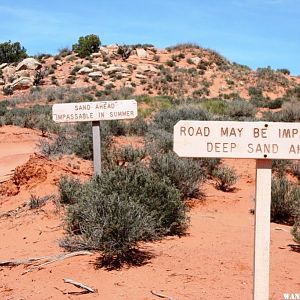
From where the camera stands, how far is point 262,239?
3920 millimetres

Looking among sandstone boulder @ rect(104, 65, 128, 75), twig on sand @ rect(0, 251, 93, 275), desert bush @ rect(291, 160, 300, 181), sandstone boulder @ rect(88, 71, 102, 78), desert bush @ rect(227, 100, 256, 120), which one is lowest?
twig on sand @ rect(0, 251, 93, 275)

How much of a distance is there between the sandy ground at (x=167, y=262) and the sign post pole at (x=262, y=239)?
1321 millimetres

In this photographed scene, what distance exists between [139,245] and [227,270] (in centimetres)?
133

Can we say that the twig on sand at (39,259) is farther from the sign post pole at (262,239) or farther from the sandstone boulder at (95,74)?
the sandstone boulder at (95,74)

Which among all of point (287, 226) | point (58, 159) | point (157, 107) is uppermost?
point (157, 107)

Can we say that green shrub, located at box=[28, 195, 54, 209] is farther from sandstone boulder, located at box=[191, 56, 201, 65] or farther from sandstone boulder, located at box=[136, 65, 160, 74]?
sandstone boulder, located at box=[191, 56, 201, 65]

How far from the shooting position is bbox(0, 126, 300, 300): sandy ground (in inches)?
211

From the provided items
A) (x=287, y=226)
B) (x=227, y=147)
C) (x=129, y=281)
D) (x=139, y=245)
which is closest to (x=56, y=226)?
(x=139, y=245)

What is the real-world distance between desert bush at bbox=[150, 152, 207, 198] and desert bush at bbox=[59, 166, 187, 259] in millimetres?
2438

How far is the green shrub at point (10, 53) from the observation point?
185 ft

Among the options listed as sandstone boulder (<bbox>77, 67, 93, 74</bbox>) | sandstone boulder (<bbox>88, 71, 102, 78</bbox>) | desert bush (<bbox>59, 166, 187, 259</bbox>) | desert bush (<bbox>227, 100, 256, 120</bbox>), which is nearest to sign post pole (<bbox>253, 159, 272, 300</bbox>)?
desert bush (<bbox>59, 166, 187, 259</bbox>)

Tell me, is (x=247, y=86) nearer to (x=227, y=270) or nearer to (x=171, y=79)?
(x=171, y=79)

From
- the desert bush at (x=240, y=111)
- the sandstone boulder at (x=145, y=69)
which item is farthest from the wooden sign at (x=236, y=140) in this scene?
the sandstone boulder at (x=145, y=69)

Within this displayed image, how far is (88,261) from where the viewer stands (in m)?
6.25
